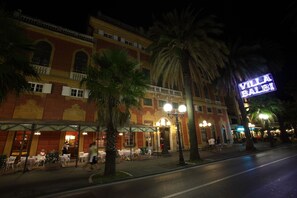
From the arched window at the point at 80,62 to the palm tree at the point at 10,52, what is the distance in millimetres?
11183

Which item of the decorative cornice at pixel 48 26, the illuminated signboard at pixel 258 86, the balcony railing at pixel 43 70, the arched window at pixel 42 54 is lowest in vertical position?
the illuminated signboard at pixel 258 86

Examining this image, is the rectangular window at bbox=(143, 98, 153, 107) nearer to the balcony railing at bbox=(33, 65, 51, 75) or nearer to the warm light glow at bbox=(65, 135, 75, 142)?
the warm light glow at bbox=(65, 135, 75, 142)

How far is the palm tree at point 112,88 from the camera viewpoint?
9375mm

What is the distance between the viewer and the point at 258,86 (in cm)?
1625

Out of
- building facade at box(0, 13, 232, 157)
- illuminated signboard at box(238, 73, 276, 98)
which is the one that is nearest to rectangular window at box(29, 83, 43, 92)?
building facade at box(0, 13, 232, 157)

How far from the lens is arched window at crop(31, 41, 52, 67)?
1651 centimetres

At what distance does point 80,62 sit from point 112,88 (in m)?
12.2

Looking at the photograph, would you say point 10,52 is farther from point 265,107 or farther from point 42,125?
point 265,107

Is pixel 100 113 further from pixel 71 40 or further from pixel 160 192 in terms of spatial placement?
pixel 71 40

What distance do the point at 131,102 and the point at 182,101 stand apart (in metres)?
17.9

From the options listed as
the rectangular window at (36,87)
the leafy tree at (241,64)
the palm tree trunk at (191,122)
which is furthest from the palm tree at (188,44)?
the rectangular window at (36,87)

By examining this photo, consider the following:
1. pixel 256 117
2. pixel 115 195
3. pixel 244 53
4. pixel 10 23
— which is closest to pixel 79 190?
pixel 115 195

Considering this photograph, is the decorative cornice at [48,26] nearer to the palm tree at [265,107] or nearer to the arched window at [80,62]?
the arched window at [80,62]

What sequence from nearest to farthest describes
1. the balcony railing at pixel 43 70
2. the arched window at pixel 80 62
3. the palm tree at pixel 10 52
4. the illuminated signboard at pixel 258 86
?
the palm tree at pixel 10 52
the illuminated signboard at pixel 258 86
the balcony railing at pixel 43 70
the arched window at pixel 80 62
